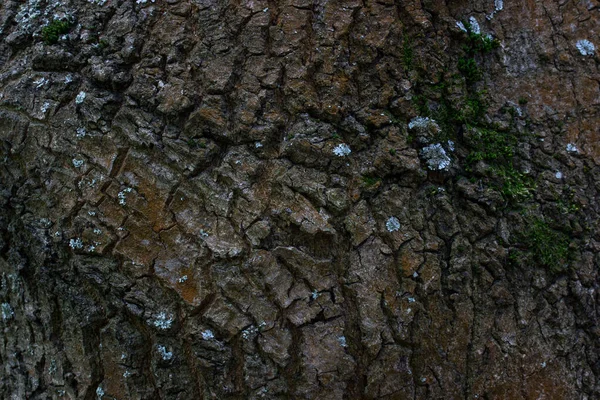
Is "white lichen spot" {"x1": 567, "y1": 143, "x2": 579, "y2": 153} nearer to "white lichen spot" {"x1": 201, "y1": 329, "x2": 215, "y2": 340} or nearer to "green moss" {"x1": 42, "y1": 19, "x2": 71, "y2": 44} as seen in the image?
"white lichen spot" {"x1": 201, "y1": 329, "x2": 215, "y2": 340}

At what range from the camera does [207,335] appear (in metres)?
1.69

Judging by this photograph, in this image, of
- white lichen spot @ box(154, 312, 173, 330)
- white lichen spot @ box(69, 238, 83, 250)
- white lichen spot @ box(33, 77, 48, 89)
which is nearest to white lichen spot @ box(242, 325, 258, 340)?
white lichen spot @ box(154, 312, 173, 330)

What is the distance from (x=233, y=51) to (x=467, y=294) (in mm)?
1167

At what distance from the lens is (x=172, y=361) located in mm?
1730

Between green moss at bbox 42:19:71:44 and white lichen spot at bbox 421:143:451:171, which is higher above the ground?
green moss at bbox 42:19:71:44

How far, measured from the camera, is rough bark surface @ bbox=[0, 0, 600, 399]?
169 centimetres

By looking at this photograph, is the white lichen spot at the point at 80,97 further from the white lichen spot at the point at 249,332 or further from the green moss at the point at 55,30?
the white lichen spot at the point at 249,332

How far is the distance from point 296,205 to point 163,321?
59 centimetres

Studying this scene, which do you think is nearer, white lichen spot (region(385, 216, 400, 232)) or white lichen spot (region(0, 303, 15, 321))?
white lichen spot (region(385, 216, 400, 232))

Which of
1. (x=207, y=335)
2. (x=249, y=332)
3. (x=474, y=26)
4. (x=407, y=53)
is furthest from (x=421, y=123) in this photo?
(x=207, y=335)

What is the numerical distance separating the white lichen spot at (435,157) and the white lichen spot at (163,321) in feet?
3.40

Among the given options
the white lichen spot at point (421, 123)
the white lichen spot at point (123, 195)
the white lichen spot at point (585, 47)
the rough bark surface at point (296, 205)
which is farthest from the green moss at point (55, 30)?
the white lichen spot at point (585, 47)

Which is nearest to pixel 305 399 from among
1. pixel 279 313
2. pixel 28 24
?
pixel 279 313

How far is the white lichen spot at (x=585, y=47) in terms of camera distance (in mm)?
1982
